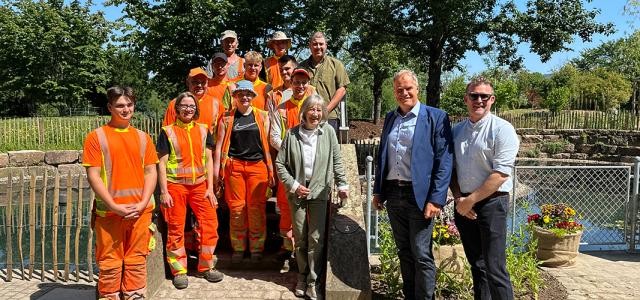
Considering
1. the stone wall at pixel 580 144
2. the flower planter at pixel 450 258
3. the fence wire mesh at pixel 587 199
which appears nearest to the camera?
the flower planter at pixel 450 258

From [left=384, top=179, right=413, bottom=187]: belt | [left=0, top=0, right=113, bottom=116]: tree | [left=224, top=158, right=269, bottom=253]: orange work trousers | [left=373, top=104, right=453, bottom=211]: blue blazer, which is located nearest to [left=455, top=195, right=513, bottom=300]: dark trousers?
[left=373, top=104, right=453, bottom=211]: blue blazer

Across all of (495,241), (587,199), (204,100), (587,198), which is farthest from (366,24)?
(495,241)

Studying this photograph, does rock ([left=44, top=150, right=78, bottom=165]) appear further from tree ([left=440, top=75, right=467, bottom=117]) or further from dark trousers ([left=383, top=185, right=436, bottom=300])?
tree ([left=440, top=75, right=467, bottom=117])

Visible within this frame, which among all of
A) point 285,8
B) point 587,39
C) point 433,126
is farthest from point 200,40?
point 433,126

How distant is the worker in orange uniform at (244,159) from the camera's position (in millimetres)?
4367

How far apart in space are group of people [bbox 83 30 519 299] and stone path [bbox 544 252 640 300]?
249cm

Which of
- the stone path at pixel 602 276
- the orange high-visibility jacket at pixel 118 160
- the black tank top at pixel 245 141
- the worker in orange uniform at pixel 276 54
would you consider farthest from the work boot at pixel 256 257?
the stone path at pixel 602 276

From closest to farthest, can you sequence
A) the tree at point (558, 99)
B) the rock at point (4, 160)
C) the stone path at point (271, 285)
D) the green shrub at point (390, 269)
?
the stone path at point (271, 285)
the green shrub at point (390, 269)
the rock at point (4, 160)
the tree at point (558, 99)

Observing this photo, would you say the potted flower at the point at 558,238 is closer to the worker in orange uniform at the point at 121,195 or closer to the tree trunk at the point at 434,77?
the worker in orange uniform at the point at 121,195

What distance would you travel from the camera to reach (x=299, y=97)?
4496 millimetres

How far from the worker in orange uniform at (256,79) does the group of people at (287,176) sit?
0.06ft

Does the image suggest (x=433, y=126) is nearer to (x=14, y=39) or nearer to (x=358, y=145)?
(x=358, y=145)

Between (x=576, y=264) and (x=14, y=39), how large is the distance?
92.3 feet

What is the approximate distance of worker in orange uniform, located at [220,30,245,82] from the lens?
539cm
